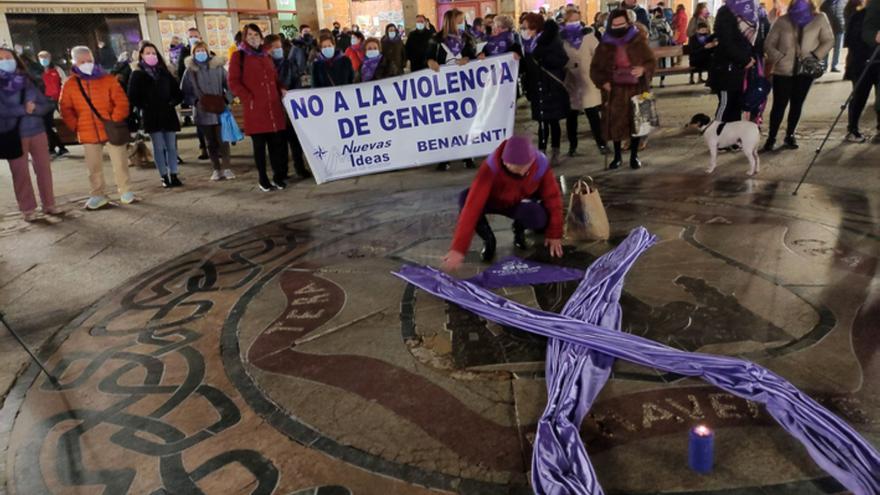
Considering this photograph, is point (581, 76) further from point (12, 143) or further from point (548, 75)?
point (12, 143)

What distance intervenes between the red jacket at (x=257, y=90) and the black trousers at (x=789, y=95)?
6001 mm

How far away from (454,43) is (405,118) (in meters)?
1.85

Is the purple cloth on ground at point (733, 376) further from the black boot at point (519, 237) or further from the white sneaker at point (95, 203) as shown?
the white sneaker at point (95, 203)

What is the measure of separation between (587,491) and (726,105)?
20.4 ft

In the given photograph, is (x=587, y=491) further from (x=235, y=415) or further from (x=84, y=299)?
(x=84, y=299)

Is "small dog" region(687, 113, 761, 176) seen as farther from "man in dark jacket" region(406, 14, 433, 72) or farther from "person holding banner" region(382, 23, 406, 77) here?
"person holding banner" region(382, 23, 406, 77)

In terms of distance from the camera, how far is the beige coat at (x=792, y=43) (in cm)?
675

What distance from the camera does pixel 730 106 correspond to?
6984mm

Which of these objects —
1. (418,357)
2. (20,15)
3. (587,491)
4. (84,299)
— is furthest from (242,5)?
(587,491)

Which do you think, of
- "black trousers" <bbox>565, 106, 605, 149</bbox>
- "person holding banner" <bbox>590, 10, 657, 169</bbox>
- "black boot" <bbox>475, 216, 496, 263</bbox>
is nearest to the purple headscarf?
"person holding banner" <bbox>590, 10, 657, 169</bbox>

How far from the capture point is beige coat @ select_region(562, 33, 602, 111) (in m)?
7.73

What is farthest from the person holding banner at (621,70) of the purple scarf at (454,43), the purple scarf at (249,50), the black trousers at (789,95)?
the purple scarf at (249,50)

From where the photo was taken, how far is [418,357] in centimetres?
324

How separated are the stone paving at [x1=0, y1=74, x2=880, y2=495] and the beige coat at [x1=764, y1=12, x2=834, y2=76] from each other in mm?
1497
